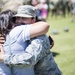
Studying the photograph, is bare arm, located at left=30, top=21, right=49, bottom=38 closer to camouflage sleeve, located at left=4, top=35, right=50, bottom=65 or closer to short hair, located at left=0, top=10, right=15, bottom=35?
camouflage sleeve, located at left=4, top=35, right=50, bottom=65

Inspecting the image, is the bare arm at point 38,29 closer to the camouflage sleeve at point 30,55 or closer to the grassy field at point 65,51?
the camouflage sleeve at point 30,55

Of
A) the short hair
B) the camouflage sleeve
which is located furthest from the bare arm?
the short hair

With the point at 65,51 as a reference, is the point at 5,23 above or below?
above

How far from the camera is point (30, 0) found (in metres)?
14.8

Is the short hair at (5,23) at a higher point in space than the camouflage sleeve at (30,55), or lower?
higher

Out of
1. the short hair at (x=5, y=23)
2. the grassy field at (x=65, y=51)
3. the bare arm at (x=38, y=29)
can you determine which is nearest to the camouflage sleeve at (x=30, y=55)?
the bare arm at (x=38, y=29)

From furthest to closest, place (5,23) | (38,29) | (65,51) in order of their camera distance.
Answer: (65,51) → (5,23) → (38,29)

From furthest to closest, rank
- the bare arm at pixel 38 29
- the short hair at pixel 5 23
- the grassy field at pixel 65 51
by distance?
the grassy field at pixel 65 51 → the short hair at pixel 5 23 → the bare arm at pixel 38 29

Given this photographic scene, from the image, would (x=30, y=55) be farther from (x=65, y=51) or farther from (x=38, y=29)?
(x=65, y=51)

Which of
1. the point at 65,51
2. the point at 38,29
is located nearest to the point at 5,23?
the point at 38,29

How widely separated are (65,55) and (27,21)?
6335 millimetres

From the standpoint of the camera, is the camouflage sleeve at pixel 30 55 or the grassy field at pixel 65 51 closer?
the camouflage sleeve at pixel 30 55

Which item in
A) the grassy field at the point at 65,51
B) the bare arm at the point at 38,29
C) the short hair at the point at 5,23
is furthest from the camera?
the grassy field at the point at 65,51

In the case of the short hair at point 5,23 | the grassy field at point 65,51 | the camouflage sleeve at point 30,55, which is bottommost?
the grassy field at point 65,51
